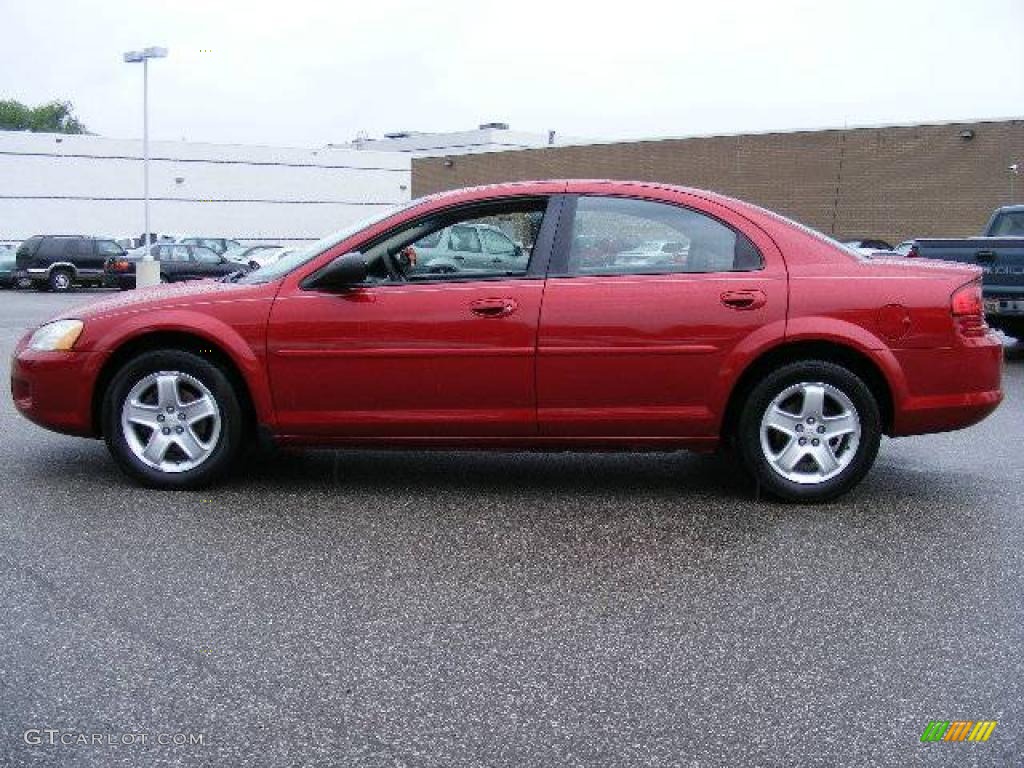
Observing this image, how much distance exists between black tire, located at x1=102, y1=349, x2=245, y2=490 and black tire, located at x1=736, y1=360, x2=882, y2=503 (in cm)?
257

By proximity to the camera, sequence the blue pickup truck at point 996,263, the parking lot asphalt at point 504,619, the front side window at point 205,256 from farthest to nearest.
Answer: the front side window at point 205,256 → the blue pickup truck at point 996,263 → the parking lot asphalt at point 504,619

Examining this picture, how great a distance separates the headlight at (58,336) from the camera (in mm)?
6297

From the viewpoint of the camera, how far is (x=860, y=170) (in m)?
40.7

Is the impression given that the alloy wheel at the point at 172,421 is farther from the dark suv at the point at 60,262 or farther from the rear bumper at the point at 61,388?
the dark suv at the point at 60,262

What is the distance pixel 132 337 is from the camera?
246 inches

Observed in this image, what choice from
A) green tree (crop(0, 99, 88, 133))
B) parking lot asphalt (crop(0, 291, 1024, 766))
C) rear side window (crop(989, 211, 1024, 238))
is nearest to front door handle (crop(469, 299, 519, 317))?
parking lot asphalt (crop(0, 291, 1024, 766))

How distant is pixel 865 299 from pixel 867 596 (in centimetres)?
190

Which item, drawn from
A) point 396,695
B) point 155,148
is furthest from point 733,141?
point 396,695

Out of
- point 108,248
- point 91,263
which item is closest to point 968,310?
point 91,263

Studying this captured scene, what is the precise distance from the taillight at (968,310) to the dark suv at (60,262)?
108ft

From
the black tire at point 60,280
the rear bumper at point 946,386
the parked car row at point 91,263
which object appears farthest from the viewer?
the black tire at point 60,280

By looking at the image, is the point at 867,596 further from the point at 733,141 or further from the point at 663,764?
the point at 733,141

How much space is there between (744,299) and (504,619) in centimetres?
239

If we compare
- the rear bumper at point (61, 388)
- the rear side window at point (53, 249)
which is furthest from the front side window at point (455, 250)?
the rear side window at point (53, 249)
